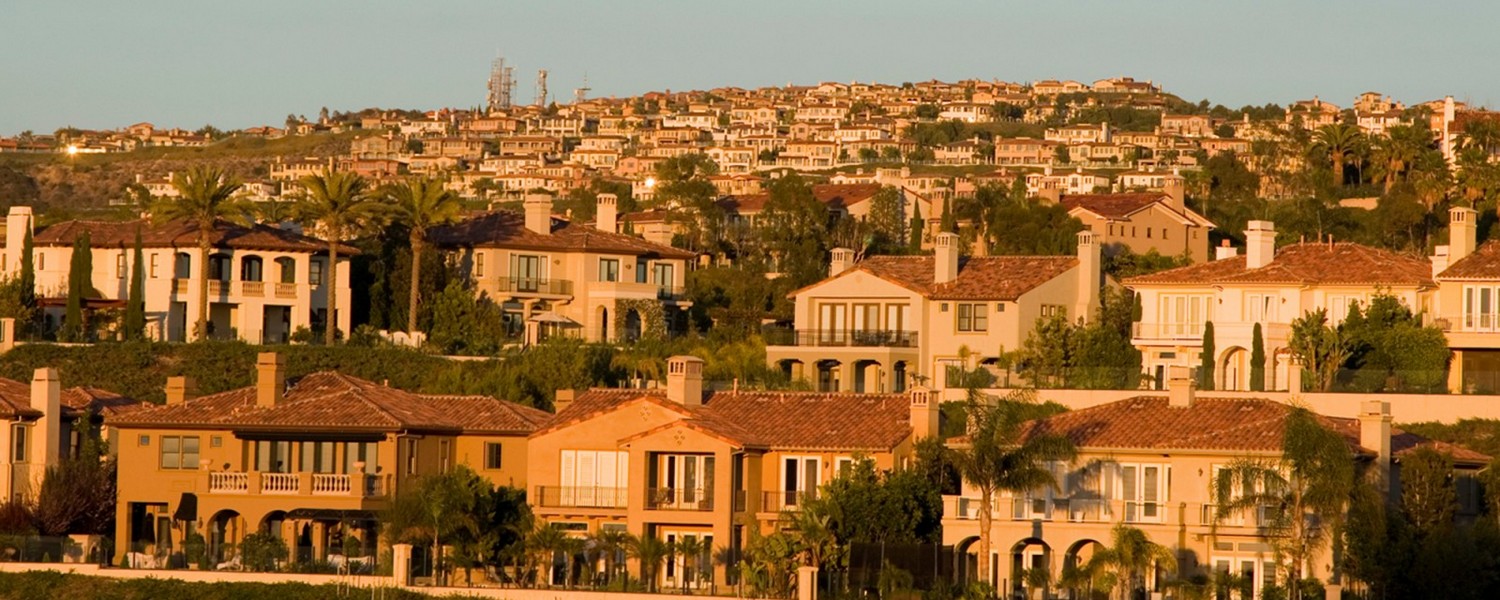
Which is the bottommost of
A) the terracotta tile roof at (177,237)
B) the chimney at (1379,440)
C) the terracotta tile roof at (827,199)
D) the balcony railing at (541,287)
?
the chimney at (1379,440)

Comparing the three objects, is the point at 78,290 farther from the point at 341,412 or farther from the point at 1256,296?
the point at 1256,296

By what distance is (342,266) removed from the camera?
9781 centimetres

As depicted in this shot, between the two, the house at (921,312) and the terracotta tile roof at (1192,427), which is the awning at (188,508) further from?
Answer: the house at (921,312)

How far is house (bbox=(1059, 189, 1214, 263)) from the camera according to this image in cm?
11469

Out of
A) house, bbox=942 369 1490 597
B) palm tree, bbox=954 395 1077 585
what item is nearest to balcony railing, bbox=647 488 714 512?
house, bbox=942 369 1490 597

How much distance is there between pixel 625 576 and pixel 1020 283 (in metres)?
28.0

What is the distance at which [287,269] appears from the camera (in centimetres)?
9775

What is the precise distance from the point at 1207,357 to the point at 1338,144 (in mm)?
57928

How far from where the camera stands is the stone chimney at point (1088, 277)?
89188 millimetres

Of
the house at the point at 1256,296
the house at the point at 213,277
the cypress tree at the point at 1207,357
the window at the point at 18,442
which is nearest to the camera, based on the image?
the window at the point at 18,442

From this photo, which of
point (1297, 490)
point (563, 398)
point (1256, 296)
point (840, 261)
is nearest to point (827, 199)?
point (840, 261)

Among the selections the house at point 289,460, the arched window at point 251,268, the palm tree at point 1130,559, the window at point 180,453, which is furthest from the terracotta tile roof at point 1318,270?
the window at point 180,453

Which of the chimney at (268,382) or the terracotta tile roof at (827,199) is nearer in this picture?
the chimney at (268,382)

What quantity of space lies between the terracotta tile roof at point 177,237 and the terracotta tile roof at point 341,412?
24.8 metres
